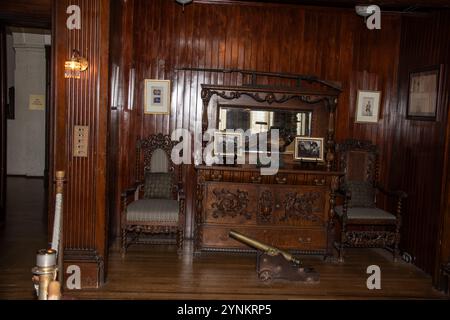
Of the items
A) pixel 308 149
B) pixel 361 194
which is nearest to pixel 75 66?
pixel 308 149

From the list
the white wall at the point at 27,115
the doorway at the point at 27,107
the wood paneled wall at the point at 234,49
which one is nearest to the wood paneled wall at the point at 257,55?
the wood paneled wall at the point at 234,49

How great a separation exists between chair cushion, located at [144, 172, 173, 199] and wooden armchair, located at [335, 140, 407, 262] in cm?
208

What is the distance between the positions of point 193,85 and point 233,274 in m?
2.47

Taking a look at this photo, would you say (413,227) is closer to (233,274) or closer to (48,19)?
(233,274)

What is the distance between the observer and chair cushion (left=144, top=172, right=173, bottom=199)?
5.98 meters

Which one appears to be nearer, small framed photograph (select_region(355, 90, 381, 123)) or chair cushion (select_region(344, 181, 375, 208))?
chair cushion (select_region(344, 181, 375, 208))

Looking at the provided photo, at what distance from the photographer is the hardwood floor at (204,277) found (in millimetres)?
4498

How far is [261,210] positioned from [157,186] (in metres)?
1.33

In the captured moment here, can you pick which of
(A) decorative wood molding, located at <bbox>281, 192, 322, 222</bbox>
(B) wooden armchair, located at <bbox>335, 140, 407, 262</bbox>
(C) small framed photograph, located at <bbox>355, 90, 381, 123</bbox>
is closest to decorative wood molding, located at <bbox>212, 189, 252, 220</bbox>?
(A) decorative wood molding, located at <bbox>281, 192, 322, 222</bbox>

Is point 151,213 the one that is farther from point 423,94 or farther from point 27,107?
point 27,107

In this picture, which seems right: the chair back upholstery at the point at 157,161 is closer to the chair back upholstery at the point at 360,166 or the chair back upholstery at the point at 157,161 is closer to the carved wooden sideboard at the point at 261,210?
the carved wooden sideboard at the point at 261,210

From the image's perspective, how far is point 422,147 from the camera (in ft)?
18.4

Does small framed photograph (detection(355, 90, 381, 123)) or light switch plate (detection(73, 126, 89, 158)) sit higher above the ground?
small framed photograph (detection(355, 90, 381, 123))

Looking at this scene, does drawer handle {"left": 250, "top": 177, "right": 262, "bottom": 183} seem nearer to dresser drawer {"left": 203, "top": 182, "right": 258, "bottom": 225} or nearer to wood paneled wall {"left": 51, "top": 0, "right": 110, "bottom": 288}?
dresser drawer {"left": 203, "top": 182, "right": 258, "bottom": 225}
